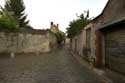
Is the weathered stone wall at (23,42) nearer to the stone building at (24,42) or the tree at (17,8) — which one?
the stone building at (24,42)

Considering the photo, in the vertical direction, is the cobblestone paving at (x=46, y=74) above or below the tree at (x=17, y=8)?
below

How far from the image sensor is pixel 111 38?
28.8 ft

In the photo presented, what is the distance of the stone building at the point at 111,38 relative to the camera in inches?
294

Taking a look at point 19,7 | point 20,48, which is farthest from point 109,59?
point 19,7

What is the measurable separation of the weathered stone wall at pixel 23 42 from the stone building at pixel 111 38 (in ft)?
41.7

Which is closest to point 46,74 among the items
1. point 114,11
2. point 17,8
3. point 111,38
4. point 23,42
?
point 111,38

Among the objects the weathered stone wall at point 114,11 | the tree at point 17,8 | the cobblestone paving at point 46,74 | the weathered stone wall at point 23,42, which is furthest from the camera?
the tree at point 17,8

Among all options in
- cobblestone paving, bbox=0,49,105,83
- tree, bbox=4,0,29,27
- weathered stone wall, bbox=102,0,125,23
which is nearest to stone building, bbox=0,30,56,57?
cobblestone paving, bbox=0,49,105,83

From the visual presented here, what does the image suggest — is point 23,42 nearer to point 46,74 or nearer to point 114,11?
point 46,74

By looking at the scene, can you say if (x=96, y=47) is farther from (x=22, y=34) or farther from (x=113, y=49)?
(x=22, y=34)

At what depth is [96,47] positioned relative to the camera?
1039 centimetres

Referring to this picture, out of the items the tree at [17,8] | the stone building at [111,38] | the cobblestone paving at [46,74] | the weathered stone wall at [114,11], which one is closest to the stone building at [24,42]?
the cobblestone paving at [46,74]

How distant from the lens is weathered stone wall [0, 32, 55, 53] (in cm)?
2061

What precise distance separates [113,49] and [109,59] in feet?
2.68
